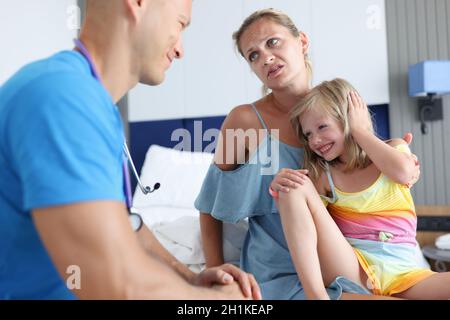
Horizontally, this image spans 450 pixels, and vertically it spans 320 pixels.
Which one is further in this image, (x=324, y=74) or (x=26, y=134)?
(x=324, y=74)

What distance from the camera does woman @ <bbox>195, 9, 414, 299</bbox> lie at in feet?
4.53

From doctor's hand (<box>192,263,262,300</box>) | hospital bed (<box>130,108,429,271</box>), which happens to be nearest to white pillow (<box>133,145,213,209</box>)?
hospital bed (<box>130,108,429,271</box>)

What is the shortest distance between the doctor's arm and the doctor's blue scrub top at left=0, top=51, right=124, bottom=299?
2cm

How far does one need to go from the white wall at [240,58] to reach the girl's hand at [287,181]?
4.73ft

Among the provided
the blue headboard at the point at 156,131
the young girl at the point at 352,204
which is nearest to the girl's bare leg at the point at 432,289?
the young girl at the point at 352,204

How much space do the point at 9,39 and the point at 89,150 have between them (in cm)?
208

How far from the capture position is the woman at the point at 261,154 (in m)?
1.38

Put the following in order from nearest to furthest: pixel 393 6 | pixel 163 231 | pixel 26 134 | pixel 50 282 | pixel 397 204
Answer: pixel 26 134
pixel 50 282
pixel 397 204
pixel 163 231
pixel 393 6

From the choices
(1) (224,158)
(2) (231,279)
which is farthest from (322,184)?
(2) (231,279)

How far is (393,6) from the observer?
2479mm

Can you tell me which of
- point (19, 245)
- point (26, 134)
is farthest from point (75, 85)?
point (19, 245)

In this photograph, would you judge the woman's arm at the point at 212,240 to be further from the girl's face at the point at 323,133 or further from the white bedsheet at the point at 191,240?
the girl's face at the point at 323,133

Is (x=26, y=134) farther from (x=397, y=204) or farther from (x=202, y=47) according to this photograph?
(x=202, y=47)

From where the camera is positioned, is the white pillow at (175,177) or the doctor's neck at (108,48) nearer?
the doctor's neck at (108,48)
